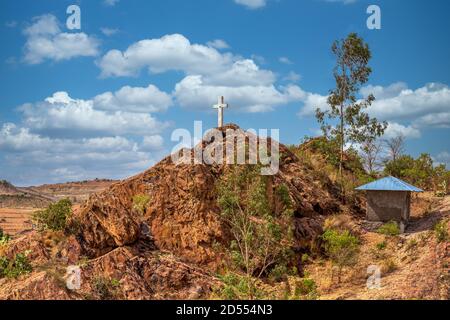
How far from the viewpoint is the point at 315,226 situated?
52.2ft

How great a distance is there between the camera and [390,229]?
16.6 meters

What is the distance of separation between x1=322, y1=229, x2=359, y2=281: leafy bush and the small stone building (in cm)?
276

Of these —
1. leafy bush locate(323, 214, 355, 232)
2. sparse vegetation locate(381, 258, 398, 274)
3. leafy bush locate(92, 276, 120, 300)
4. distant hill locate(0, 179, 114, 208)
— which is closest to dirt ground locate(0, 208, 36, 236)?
distant hill locate(0, 179, 114, 208)

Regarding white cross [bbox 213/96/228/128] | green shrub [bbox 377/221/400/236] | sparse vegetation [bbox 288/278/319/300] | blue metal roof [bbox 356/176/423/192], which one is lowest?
sparse vegetation [bbox 288/278/319/300]

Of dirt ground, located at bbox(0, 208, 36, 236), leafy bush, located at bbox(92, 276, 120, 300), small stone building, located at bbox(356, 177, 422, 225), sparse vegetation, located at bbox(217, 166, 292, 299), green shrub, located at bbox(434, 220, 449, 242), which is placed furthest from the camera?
dirt ground, located at bbox(0, 208, 36, 236)

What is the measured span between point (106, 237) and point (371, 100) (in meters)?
15.0

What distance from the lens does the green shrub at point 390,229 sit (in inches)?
649

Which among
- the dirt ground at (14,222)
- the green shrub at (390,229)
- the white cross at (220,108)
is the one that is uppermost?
the white cross at (220,108)

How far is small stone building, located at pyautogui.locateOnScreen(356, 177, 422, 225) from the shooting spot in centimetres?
1727

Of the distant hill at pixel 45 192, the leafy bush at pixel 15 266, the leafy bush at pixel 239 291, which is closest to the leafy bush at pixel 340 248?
the leafy bush at pixel 239 291

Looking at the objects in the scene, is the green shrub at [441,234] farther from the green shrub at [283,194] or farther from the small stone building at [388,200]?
the green shrub at [283,194]

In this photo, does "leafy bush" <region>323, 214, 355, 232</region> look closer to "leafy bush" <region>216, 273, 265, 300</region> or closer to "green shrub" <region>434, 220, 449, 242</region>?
"green shrub" <region>434, 220, 449, 242</region>

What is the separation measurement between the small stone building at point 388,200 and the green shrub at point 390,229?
34 cm
